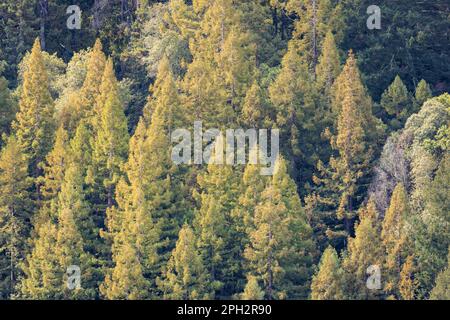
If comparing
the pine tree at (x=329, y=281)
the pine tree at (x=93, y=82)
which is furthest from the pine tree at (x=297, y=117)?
the pine tree at (x=329, y=281)

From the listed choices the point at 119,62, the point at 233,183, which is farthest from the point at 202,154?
the point at 119,62

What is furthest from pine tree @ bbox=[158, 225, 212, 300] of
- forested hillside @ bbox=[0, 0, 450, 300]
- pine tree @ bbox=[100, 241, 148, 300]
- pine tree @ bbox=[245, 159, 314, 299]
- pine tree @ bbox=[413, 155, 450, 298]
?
pine tree @ bbox=[413, 155, 450, 298]

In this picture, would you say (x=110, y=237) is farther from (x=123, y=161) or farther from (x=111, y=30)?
(x=111, y=30)

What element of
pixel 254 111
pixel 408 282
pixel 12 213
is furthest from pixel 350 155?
pixel 12 213

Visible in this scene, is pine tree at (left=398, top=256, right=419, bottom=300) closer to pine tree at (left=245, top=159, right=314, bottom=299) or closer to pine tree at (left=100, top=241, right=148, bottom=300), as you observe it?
pine tree at (left=245, top=159, right=314, bottom=299)

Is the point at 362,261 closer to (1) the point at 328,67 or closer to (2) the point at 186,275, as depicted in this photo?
(2) the point at 186,275

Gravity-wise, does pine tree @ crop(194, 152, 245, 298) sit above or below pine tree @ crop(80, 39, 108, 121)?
below
